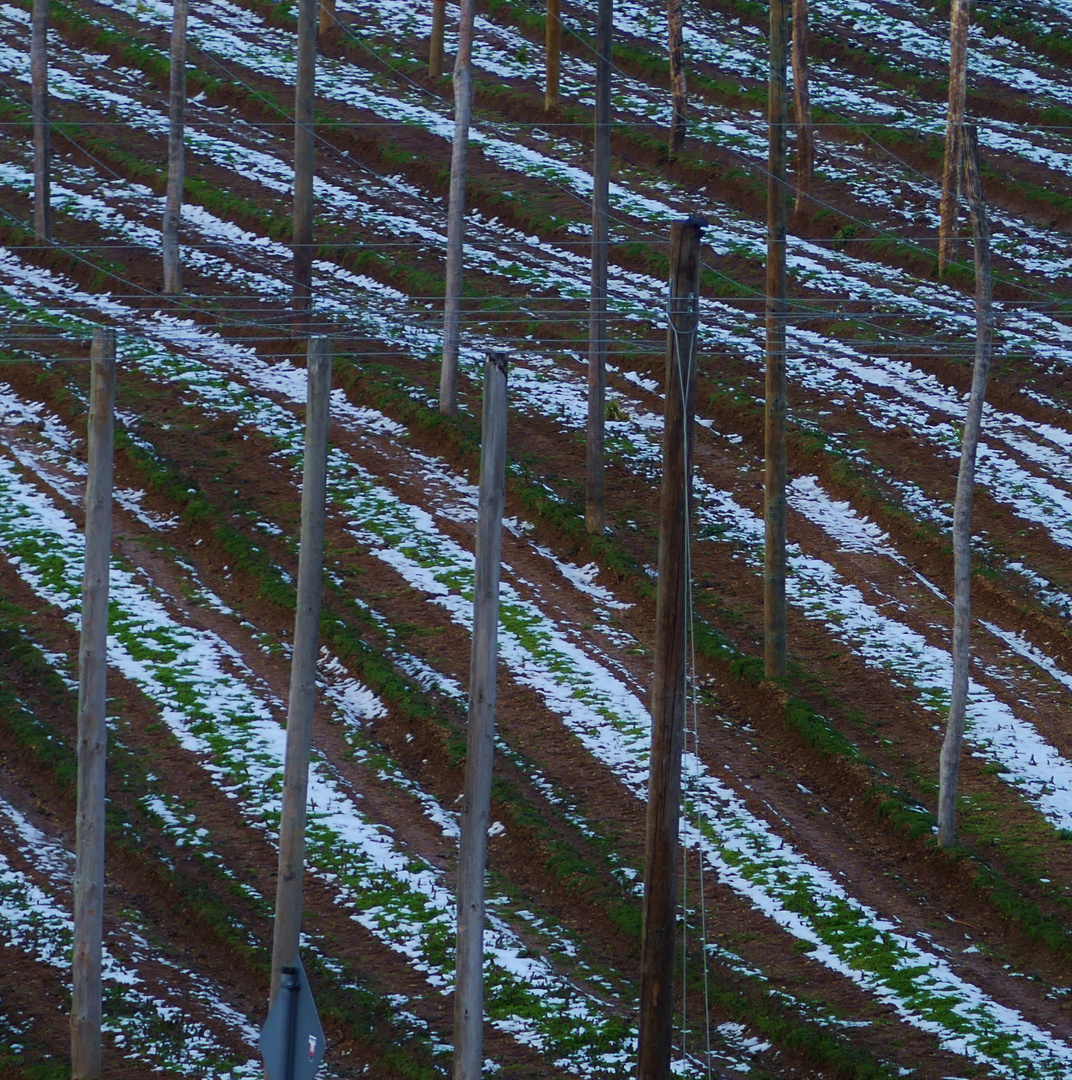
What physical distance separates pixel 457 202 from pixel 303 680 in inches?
579

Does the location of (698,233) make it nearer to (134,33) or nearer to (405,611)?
(405,611)

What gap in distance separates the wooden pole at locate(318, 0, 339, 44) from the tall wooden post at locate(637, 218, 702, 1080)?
37.5 meters

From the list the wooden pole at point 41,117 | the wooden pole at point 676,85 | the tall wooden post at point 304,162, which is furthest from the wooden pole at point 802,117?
the wooden pole at point 41,117

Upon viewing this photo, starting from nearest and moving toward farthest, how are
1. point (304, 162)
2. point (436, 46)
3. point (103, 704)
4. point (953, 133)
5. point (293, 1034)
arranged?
point (293, 1034) < point (103, 704) < point (304, 162) < point (953, 133) < point (436, 46)

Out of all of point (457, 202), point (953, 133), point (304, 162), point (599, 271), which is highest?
point (953, 133)

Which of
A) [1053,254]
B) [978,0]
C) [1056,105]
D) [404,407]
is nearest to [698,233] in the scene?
[404,407]

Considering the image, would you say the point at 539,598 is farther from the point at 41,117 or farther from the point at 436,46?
the point at 436,46

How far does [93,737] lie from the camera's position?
11.8m

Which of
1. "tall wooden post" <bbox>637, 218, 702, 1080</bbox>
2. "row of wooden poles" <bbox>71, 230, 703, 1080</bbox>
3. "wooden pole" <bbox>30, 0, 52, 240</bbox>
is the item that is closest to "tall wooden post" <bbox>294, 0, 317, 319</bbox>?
"wooden pole" <bbox>30, 0, 52, 240</bbox>

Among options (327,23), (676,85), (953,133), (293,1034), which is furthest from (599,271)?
(327,23)

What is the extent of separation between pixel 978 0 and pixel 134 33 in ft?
80.8

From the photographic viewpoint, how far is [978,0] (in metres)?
47.6

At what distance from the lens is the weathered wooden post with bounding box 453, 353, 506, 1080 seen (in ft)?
35.1

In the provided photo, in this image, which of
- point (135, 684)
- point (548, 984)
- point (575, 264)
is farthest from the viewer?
point (575, 264)
